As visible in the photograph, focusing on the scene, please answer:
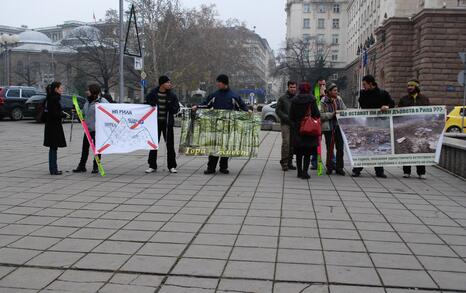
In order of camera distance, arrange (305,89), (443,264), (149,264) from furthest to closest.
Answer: (305,89) < (443,264) < (149,264)

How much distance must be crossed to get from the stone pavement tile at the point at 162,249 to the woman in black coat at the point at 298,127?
4.78 meters

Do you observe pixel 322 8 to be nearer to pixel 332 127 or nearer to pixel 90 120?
pixel 332 127

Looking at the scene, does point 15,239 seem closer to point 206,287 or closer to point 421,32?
point 206,287

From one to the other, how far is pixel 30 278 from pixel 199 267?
1.38 metres

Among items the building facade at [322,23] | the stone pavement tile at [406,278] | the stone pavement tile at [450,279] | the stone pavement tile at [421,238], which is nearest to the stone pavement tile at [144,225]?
the stone pavement tile at [406,278]

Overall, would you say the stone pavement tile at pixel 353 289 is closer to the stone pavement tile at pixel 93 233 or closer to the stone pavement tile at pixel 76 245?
the stone pavement tile at pixel 76 245

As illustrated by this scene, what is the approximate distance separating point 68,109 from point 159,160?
17.9 m

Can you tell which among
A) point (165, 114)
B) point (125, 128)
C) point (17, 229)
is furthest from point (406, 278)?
point (125, 128)

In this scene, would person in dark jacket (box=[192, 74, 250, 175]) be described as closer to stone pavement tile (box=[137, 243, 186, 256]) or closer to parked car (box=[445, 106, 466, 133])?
stone pavement tile (box=[137, 243, 186, 256])

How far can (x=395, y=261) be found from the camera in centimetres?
467

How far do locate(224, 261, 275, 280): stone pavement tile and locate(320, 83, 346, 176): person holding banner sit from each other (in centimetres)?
589

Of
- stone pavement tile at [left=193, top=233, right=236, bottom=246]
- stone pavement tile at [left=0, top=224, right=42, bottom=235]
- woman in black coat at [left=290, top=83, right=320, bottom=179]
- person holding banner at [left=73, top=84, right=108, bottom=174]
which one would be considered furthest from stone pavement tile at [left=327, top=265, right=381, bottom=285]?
person holding banner at [left=73, top=84, right=108, bottom=174]

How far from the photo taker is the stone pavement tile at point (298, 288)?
3.92 meters

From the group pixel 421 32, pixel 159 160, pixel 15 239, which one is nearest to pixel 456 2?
pixel 421 32
